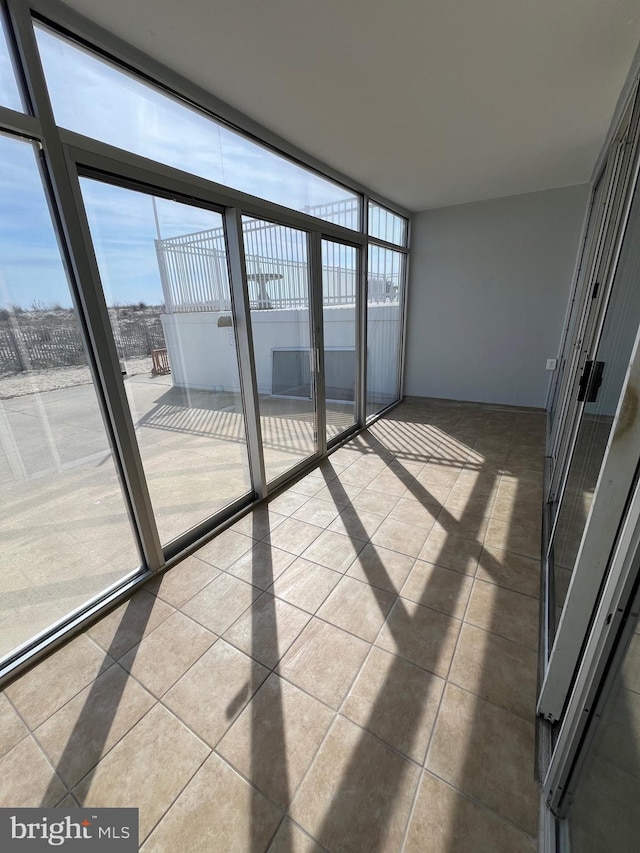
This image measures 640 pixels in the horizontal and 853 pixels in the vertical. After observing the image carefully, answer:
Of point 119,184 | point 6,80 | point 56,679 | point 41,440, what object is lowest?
point 56,679

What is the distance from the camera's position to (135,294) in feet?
5.78

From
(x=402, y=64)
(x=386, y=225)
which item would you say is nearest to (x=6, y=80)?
(x=402, y=64)

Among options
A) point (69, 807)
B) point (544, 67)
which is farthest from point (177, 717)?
point (544, 67)

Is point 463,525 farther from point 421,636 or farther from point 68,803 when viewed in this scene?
point 68,803

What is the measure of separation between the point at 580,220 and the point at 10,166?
507cm

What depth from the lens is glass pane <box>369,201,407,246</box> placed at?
390 centimetres

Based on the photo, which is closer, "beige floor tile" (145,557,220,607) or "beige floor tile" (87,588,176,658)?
"beige floor tile" (87,588,176,658)

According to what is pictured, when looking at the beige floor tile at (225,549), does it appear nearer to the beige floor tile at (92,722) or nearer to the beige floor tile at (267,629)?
the beige floor tile at (267,629)

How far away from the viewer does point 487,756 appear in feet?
3.85

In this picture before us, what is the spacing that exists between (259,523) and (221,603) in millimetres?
705

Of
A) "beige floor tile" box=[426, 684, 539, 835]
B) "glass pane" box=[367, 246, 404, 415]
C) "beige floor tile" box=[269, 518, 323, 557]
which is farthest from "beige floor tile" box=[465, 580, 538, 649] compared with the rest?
"glass pane" box=[367, 246, 404, 415]

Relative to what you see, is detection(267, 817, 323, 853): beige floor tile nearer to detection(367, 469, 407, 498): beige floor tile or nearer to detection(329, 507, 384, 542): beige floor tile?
detection(329, 507, 384, 542): beige floor tile

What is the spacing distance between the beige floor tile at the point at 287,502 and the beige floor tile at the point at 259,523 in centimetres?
4

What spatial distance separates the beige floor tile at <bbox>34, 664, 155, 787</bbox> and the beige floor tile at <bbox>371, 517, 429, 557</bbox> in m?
1.43
